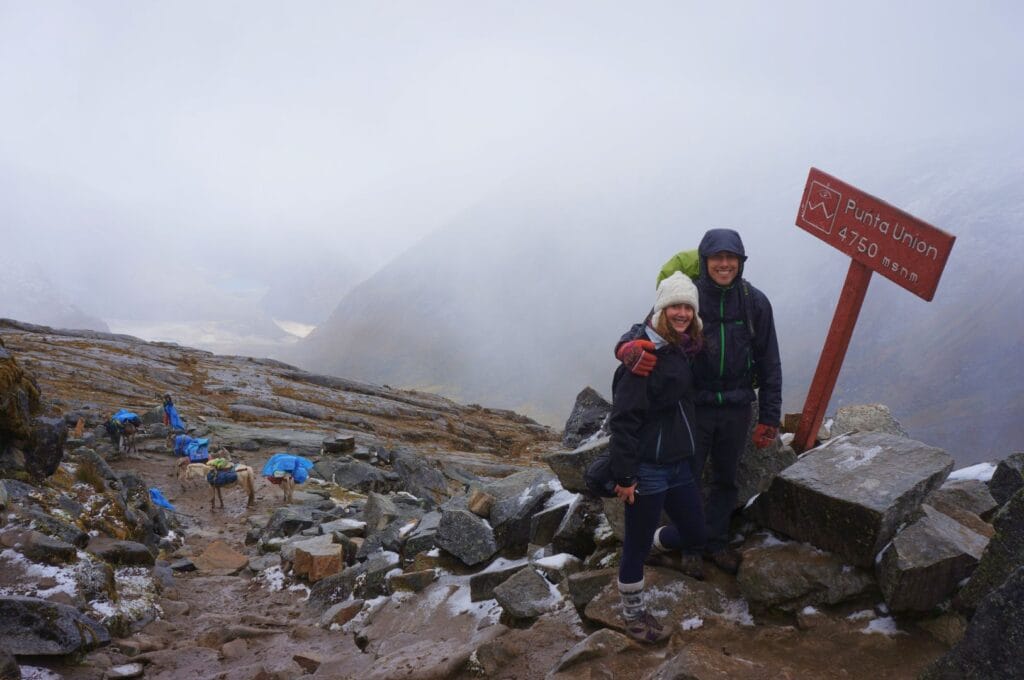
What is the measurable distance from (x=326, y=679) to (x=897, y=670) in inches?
182

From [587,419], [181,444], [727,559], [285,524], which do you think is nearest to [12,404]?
[285,524]

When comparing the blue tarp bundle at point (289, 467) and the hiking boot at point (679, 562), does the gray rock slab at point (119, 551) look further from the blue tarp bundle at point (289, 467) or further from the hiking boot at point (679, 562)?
the hiking boot at point (679, 562)

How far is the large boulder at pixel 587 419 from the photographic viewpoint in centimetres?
858

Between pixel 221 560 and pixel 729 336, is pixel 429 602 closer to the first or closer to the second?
pixel 729 336

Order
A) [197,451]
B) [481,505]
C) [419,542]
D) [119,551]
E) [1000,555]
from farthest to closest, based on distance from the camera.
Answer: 1. [197,451]
2. [119,551]
3. [419,542]
4. [481,505]
5. [1000,555]

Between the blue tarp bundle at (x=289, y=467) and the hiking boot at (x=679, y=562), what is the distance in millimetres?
12785

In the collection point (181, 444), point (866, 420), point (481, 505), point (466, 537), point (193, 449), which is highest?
point (866, 420)

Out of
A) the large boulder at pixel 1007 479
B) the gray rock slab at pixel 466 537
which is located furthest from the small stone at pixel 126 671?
the large boulder at pixel 1007 479

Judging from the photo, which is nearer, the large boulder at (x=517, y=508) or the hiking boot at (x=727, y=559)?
the hiking boot at (x=727, y=559)

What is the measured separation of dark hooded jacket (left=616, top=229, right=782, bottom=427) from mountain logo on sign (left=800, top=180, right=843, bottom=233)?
1.61m

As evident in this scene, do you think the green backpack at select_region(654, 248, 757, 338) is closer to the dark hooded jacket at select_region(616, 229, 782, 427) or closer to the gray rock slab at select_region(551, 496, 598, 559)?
the dark hooded jacket at select_region(616, 229, 782, 427)

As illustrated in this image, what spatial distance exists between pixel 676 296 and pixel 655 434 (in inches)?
39.5

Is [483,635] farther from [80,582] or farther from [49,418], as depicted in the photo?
[49,418]

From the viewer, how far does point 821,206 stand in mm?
5836
